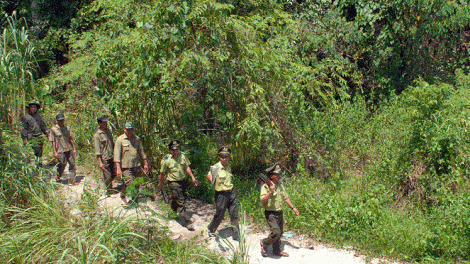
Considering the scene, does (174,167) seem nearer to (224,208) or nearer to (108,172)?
(224,208)

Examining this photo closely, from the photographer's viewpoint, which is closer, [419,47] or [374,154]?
[374,154]

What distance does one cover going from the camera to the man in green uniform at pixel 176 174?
7137mm

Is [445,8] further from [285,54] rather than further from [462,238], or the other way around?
[462,238]

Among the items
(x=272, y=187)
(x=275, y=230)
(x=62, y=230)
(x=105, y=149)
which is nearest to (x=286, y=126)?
(x=272, y=187)

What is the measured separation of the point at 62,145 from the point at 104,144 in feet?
4.20

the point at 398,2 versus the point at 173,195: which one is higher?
the point at 398,2

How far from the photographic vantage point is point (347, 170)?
898 centimetres

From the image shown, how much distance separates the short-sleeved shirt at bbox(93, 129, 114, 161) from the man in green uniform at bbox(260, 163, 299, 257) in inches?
123

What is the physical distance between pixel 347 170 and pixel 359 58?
15.0ft

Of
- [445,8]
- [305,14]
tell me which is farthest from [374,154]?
[305,14]

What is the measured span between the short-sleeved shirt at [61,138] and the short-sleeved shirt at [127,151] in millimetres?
1644

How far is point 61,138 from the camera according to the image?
854cm

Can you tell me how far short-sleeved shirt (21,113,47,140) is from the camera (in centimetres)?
835

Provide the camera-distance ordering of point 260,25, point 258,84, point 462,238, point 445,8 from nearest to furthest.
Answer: point 462,238 → point 258,84 → point 260,25 → point 445,8
